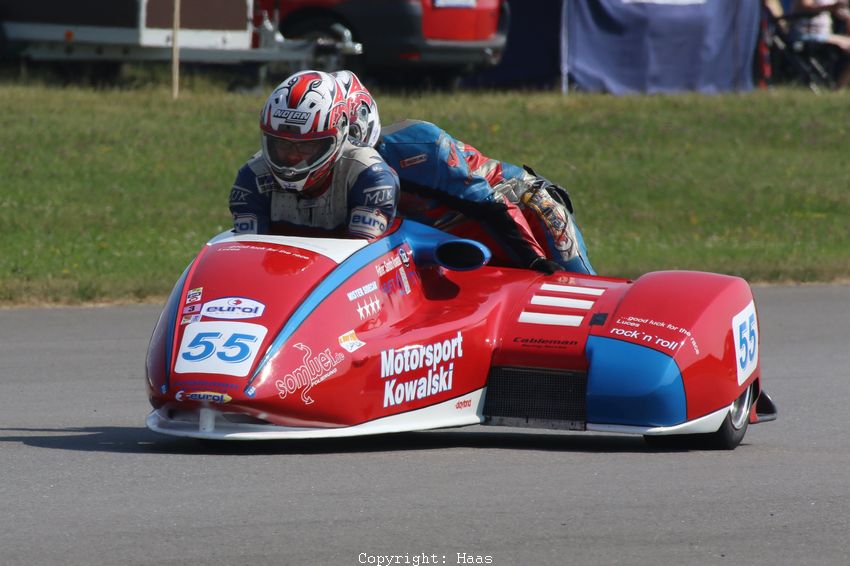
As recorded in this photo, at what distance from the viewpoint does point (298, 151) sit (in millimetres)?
6312

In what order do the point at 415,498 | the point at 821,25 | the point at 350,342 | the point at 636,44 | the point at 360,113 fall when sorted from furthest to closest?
Result: the point at 821,25 → the point at 636,44 → the point at 360,113 → the point at 350,342 → the point at 415,498

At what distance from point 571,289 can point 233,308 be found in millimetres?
1596

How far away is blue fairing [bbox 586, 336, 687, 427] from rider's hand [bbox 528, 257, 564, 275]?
922 millimetres

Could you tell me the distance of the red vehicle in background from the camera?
1750 cm

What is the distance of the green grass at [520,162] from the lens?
42.2 feet

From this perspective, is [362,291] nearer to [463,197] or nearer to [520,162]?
[463,197]

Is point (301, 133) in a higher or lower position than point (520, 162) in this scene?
higher

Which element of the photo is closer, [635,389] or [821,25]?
[635,389]

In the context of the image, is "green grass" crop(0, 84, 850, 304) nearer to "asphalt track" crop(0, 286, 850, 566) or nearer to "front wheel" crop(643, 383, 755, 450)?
"asphalt track" crop(0, 286, 850, 566)

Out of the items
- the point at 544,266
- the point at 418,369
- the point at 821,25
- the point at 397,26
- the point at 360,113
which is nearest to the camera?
the point at 418,369

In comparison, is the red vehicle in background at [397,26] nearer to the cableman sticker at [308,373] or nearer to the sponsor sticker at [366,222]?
the sponsor sticker at [366,222]

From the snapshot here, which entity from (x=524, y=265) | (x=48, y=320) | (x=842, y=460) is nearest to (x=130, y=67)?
(x=48, y=320)

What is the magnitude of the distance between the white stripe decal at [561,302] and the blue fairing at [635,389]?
0.41 meters

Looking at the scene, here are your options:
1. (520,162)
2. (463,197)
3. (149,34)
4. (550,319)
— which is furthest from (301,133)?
(149,34)
